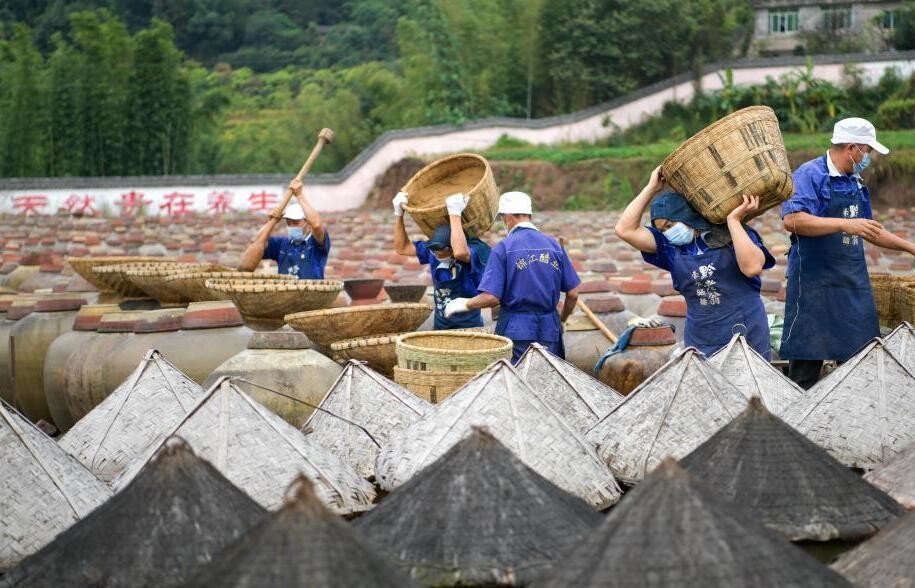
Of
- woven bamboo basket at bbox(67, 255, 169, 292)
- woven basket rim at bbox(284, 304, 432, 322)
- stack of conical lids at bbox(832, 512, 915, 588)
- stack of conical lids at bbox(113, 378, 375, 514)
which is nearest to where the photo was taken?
stack of conical lids at bbox(832, 512, 915, 588)

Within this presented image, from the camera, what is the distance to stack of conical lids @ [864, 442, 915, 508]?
373 centimetres

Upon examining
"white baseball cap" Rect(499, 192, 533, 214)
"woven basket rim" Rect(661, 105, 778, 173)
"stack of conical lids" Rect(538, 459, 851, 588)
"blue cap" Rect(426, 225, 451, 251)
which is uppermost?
"woven basket rim" Rect(661, 105, 778, 173)

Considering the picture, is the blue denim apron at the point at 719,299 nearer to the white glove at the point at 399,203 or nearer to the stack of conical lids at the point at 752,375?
the stack of conical lids at the point at 752,375

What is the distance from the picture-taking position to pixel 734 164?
5.02 metres

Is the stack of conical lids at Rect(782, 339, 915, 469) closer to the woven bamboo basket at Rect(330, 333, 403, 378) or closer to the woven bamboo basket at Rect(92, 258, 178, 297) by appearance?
the woven bamboo basket at Rect(330, 333, 403, 378)

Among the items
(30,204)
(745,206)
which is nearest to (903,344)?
(745,206)

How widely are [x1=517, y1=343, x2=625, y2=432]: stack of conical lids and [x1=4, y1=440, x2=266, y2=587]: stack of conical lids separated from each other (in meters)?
1.68

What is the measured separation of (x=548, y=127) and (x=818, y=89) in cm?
648

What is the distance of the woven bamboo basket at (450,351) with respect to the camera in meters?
4.91

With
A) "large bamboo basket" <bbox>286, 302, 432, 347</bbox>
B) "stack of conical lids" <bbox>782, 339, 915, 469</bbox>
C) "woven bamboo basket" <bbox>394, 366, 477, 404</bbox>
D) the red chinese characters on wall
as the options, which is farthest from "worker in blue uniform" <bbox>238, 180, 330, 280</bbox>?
the red chinese characters on wall

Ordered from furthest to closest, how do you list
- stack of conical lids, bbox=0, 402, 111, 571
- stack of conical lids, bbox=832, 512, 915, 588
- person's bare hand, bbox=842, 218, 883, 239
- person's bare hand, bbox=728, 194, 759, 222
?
1. person's bare hand, bbox=842, 218, 883, 239
2. person's bare hand, bbox=728, 194, 759, 222
3. stack of conical lids, bbox=0, 402, 111, 571
4. stack of conical lids, bbox=832, 512, 915, 588

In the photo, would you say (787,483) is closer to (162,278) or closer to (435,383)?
(435,383)

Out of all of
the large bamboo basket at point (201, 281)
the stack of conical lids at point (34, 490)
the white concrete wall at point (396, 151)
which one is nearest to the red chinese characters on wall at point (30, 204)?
the white concrete wall at point (396, 151)

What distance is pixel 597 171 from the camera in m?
29.5
